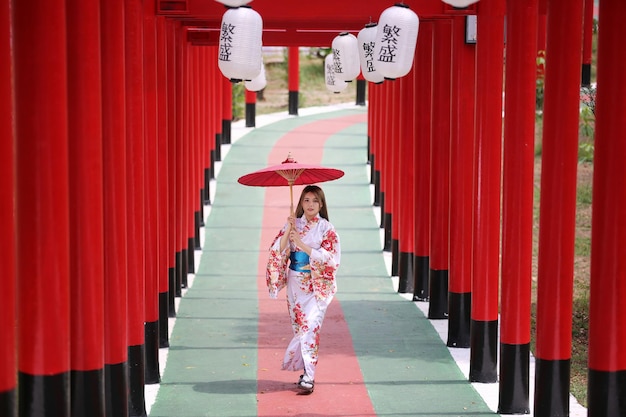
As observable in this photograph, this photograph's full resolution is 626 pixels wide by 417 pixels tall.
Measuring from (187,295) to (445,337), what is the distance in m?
3.78

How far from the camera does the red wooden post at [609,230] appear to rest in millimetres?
6438

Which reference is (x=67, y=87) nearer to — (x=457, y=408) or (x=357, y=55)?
(x=457, y=408)

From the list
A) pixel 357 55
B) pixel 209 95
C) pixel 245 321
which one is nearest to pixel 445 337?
pixel 245 321

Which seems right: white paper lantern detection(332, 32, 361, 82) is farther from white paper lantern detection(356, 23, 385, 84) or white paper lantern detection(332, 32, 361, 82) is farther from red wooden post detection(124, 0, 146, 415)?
red wooden post detection(124, 0, 146, 415)

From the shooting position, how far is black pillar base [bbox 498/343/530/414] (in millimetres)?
8352

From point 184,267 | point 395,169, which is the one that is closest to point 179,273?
point 184,267

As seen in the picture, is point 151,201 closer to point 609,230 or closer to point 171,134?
point 171,134

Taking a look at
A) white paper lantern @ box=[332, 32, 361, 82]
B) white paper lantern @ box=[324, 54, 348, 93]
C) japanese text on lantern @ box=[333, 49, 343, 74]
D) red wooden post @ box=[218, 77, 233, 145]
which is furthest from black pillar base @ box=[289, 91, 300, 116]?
white paper lantern @ box=[332, 32, 361, 82]

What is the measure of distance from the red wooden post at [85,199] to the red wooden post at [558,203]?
3053 millimetres

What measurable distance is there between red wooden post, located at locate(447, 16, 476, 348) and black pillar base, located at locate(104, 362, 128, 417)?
165 inches

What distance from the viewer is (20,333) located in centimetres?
575

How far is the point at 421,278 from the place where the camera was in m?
13.1

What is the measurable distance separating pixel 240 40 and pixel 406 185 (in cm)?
582

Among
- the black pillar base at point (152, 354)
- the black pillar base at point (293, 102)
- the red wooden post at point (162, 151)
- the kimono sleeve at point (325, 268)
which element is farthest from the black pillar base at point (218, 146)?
the kimono sleeve at point (325, 268)
